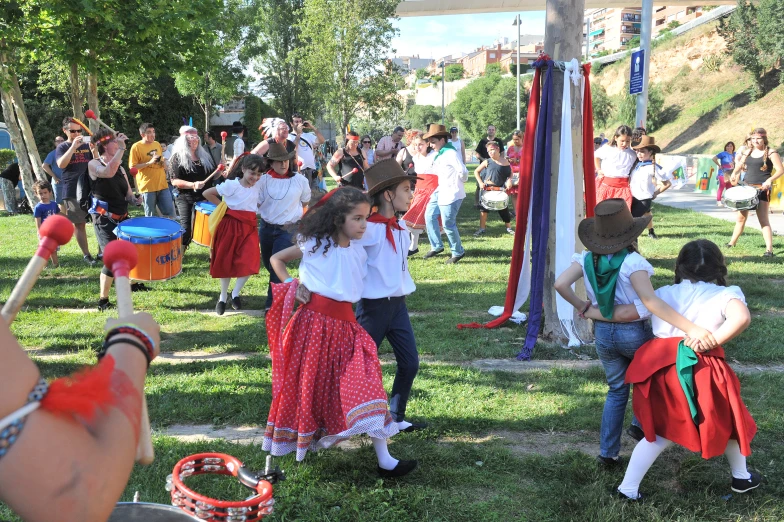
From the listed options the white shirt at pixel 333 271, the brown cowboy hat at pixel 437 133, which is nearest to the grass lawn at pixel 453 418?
the white shirt at pixel 333 271

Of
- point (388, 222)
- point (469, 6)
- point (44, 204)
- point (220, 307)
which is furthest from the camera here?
point (469, 6)

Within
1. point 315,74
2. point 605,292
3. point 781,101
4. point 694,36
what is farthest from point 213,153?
point 694,36

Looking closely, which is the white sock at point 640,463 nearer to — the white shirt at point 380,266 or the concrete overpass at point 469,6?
the white shirt at point 380,266

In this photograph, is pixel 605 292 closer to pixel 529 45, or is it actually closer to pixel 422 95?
pixel 422 95

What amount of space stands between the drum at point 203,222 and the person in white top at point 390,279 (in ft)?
13.7

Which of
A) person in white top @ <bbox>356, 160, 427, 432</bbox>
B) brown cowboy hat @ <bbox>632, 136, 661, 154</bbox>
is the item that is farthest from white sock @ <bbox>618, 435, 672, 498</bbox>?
brown cowboy hat @ <bbox>632, 136, 661, 154</bbox>

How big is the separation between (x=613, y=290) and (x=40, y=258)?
3.05 m

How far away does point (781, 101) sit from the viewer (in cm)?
3400

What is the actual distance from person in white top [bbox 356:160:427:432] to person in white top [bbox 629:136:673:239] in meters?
7.01

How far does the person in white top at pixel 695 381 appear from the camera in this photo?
3314 millimetres

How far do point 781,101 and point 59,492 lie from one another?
39.8 m

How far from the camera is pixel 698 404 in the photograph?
3.34 meters

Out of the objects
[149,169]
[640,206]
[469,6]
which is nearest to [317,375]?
[149,169]

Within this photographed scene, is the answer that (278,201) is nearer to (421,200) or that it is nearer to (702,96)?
(421,200)
